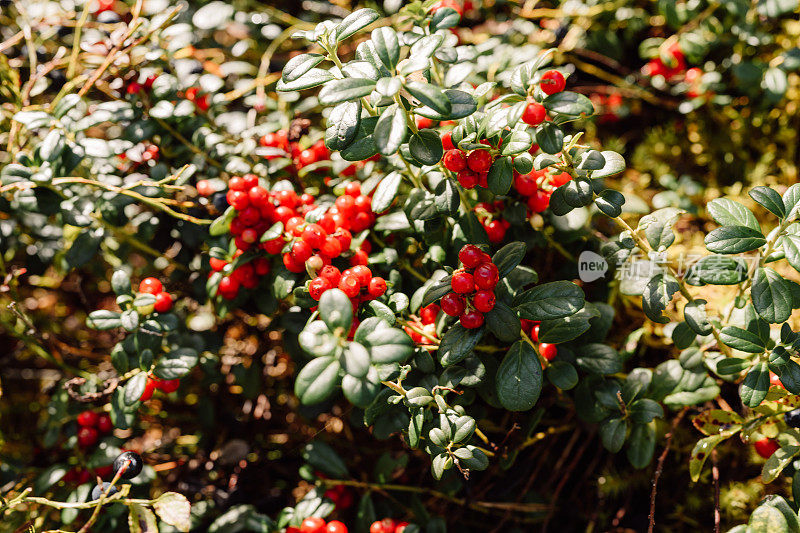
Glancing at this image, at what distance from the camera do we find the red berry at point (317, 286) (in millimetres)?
1431

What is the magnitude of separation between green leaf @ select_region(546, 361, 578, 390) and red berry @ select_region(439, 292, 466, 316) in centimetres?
41

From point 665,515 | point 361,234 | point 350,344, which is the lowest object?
point 665,515

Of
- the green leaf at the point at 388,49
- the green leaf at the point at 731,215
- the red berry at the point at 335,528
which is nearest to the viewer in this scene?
the green leaf at the point at 388,49

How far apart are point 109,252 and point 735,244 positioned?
93.0 inches

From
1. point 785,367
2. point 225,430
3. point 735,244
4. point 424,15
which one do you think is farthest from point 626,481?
point 424,15

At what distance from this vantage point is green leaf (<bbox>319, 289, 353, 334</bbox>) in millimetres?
1178

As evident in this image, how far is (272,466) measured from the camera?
7.34 feet

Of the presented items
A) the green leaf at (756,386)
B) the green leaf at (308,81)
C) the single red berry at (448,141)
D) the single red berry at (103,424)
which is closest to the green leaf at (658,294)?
the green leaf at (756,386)

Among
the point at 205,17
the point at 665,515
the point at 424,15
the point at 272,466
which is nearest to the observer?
the point at 424,15

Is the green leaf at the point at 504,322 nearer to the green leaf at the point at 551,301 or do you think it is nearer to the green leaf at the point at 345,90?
the green leaf at the point at 551,301

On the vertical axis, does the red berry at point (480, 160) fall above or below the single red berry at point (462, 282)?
above

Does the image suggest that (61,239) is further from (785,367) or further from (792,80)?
(792,80)

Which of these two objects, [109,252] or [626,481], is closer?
[626,481]

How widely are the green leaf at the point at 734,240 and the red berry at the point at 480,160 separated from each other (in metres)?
0.63
